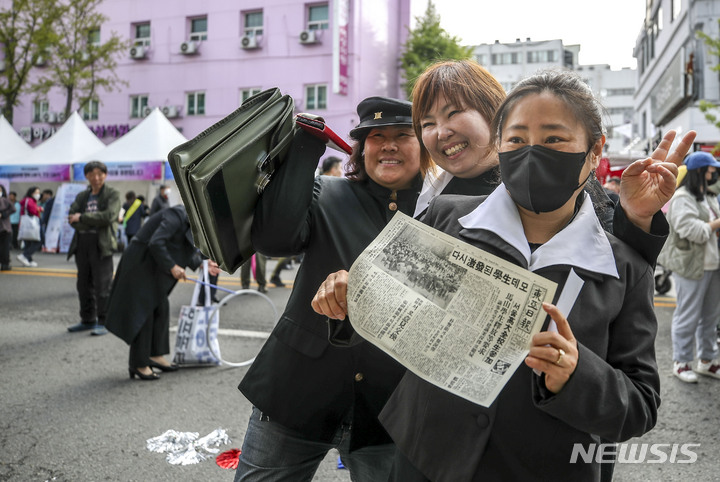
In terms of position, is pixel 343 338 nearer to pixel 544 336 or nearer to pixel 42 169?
pixel 544 336

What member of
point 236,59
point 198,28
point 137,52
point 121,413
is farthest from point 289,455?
point 137,52

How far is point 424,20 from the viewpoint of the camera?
25.8m

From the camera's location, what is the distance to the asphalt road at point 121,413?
3.41m

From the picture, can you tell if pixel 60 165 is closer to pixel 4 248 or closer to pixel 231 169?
pixel 4 248

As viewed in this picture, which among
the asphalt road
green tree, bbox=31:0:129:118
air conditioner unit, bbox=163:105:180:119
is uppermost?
green tree, bbox=31:0:129:118

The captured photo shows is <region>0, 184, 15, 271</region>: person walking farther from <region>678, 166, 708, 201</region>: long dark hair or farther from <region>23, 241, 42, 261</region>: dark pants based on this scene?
<region>678, 166, 708, 201</region>: long dark hair

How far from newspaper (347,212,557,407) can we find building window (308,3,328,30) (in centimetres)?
2349

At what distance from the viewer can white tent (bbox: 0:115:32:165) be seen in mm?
15602

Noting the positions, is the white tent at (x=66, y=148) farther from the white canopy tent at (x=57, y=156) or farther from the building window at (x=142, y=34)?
the building window at (x=142, y=34)

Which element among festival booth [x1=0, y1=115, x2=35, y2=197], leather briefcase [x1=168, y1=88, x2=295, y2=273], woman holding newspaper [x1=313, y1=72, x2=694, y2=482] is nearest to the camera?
woman holding newspaper [x1=313, y1=72, x2=694, y2=482]

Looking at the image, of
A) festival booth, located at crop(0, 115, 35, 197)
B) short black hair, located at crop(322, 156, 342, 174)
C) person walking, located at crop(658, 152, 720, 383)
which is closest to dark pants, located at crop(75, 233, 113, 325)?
short black hair, located at crop(322, 156, 342, 174)

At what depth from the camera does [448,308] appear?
1.21 metres

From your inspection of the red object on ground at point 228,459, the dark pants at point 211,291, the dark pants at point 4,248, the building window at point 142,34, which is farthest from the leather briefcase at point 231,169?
the building window at point 142,34

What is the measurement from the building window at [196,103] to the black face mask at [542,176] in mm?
24498
